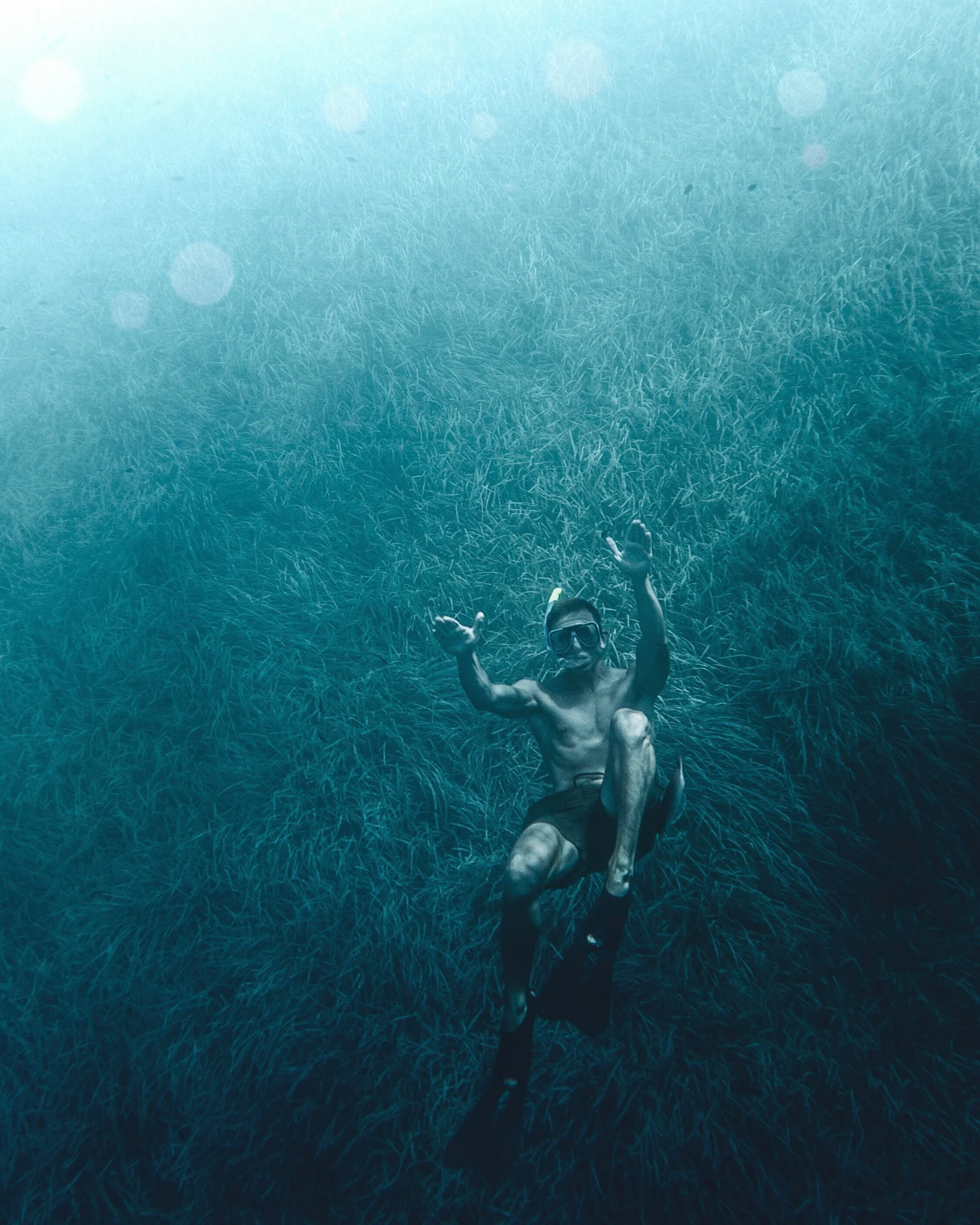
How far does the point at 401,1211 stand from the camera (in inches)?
101

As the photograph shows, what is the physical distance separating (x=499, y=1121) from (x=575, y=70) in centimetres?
663

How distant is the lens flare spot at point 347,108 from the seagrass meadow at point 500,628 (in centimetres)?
10

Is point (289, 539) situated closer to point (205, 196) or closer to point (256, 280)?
point (256, 280)

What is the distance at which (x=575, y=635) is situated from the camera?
2.73m

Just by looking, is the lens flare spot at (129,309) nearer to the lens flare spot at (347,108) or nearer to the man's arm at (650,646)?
the lens flare spot at (347,108)

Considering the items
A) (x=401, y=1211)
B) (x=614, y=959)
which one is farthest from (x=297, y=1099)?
(x=614, y=959)

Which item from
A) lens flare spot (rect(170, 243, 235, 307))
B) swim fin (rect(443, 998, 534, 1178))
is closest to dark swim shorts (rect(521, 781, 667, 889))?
swim fin (rect(443, 998, 534, 1178))

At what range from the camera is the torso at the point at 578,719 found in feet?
8.82

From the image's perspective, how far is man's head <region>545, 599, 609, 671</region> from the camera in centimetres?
272

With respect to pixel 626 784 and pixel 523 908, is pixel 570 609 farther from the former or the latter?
pixel 523 908

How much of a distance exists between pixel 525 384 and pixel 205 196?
11.1ft

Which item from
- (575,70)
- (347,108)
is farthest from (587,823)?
(347,108)

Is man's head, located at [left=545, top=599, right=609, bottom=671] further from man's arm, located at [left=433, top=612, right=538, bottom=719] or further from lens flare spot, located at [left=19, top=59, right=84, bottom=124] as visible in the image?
lens flare spot, located at [left=19, top=59, right=84, bottom=124]

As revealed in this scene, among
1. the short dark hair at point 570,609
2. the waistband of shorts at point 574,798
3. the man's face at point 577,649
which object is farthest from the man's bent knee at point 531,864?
the short dark hair at point 570,609
